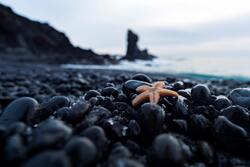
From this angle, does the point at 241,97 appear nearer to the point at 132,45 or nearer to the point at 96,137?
the point at 96,137

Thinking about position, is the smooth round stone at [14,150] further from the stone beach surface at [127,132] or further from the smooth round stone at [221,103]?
the smooth round stone at [221,103]

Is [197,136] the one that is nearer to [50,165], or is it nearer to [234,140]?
[234,140]

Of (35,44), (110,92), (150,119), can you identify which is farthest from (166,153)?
(35,44)

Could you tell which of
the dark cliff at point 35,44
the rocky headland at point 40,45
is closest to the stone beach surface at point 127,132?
the rocky headland at point 40,45

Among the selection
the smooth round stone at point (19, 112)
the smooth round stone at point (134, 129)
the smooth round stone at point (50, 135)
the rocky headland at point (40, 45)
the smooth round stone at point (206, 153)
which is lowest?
the rocky headland at point (40, 45)

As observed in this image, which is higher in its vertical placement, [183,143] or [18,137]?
[18,137]

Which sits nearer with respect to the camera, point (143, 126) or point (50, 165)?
point (50, 165)

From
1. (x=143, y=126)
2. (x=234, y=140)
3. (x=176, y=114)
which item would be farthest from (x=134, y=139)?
(x=234, y=140)
